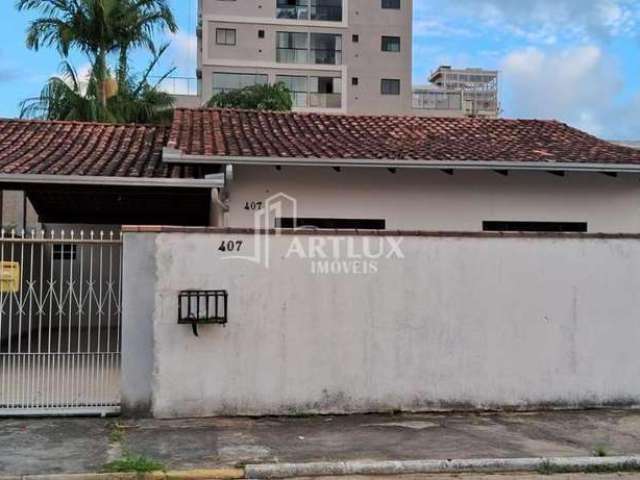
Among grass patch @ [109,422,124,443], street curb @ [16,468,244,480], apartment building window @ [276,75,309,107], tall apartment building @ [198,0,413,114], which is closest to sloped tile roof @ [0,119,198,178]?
grass patch @ [109,422,124,443]

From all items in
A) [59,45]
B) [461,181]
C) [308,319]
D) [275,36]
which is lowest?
[308,319]

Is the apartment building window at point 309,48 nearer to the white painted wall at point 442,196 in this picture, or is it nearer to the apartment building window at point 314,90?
the apartment building window at point 314,90

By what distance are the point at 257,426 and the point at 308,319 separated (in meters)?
1.38

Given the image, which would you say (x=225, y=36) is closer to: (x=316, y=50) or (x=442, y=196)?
(x=316, y=50)

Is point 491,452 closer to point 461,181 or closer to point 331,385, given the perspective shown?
point 331,385

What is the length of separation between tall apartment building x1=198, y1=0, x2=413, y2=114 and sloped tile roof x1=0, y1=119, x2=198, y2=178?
2910 cm

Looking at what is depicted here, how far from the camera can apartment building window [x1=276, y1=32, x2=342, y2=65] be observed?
44812 mm

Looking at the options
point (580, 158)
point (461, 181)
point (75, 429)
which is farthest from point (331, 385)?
point (580, 158)

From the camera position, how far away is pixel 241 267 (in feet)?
26.5

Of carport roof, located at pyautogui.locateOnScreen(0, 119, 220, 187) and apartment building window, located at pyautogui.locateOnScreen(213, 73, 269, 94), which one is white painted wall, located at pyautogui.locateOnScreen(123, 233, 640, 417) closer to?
carport roof, located at pyautogui.locateOnScreen(0, 119, 220, 187)

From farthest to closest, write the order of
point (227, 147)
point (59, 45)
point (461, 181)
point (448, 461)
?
point (59, 45), point (461, 181), point (227, 147), point (448, 461)

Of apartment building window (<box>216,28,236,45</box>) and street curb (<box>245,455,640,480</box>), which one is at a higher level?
apartment building window (<box>216,28,236,45</box>)

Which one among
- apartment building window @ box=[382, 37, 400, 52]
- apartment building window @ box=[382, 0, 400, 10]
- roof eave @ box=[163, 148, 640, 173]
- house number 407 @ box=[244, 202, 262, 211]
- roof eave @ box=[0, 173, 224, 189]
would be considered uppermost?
apartment building window @ box=[382, 0, 400, 10]

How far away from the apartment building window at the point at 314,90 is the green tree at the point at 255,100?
15.6 m
